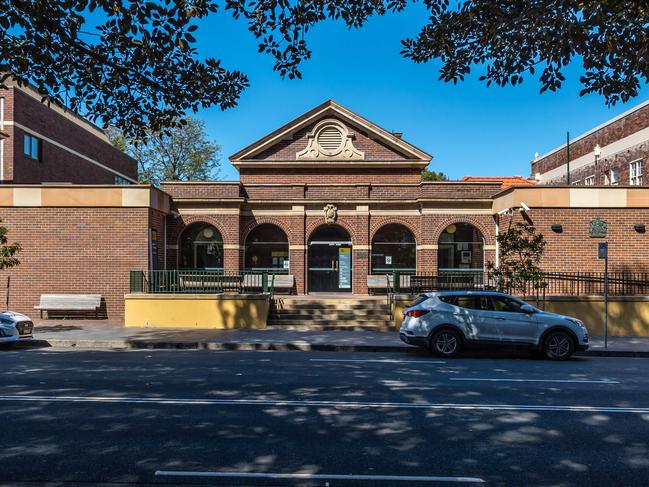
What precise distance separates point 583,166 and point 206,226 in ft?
79.2

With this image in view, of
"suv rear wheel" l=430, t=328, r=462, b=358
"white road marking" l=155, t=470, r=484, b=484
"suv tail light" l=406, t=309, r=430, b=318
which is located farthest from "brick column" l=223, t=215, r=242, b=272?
"white road marking" l=155, t=470, r=484, b=484

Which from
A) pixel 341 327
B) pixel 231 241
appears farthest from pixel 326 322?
pixel 231 241

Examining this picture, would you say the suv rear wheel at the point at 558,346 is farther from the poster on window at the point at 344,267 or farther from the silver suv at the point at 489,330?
the poster on window at the point at 344,267

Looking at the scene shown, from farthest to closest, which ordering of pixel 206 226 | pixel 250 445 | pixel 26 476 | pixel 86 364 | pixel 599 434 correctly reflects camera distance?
1. pixel 206 226
2. pixel 86 364
3. pixel 599 434
4. pixel 250 445
5. pixel 26 476

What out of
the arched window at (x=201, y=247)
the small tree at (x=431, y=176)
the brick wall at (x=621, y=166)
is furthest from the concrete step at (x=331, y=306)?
the small tree at (x=431, y=176)

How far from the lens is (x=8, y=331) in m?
12.9

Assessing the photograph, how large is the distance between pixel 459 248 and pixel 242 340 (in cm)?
1144

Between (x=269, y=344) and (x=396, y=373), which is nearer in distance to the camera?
(x=396, y=373)

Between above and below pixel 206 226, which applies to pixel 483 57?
above

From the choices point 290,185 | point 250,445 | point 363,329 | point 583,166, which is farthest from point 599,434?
point 583,166

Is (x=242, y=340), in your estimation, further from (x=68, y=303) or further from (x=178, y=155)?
(x=178, y=155)

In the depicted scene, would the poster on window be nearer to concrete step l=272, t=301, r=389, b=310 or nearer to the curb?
concrete step l=272, t=301, r=389, b=310

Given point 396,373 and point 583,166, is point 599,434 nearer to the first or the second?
point 396,373

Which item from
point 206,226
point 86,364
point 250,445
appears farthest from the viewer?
point 206,226
